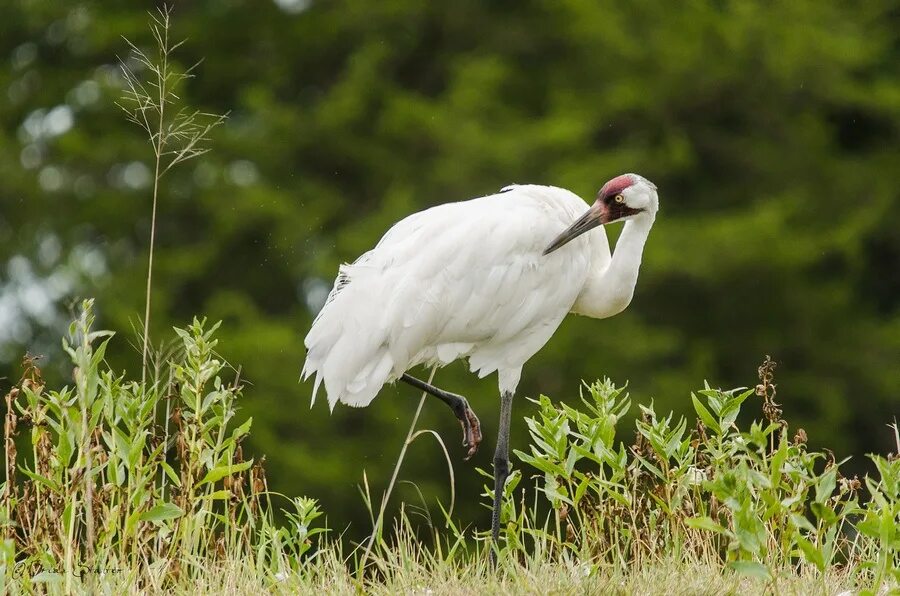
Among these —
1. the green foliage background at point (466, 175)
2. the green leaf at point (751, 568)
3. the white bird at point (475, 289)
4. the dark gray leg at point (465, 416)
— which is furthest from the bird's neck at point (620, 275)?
the green foliage background at point (466, 175)

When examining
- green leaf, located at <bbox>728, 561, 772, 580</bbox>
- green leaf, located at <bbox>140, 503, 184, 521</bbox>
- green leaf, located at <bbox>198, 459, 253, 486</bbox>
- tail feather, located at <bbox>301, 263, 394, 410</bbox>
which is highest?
tail feather, located at <bbox>301, 263, 394, 410</bbox>

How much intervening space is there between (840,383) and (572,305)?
10.1 meters

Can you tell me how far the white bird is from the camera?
540 centimetres

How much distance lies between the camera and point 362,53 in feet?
51.2

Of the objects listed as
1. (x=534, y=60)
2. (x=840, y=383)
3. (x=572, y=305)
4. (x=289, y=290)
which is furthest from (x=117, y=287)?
(x=572, y=305)

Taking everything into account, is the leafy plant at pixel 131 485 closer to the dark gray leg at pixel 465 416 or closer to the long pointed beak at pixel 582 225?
the dark gray leg at pixel 465 416

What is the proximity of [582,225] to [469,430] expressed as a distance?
89 cm

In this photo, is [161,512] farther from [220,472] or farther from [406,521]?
[406,521]

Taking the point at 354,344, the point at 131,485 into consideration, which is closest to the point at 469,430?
the point at 354,344

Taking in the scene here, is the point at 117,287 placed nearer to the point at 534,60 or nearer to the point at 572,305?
the point at 534,60

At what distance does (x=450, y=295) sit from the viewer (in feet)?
18.1

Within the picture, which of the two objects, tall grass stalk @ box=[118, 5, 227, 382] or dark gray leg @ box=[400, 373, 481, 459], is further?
dark gray leg @ box=[400, 373, 481, 459]

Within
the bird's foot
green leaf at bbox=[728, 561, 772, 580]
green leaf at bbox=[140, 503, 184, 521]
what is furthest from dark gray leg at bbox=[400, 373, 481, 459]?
green leaf at bbox=[728, 561, 772, 580]

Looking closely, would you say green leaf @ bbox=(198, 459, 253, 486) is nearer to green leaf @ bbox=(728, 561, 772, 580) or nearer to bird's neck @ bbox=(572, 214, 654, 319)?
green leaf @ bbox=(728, 561, 772, 580)
